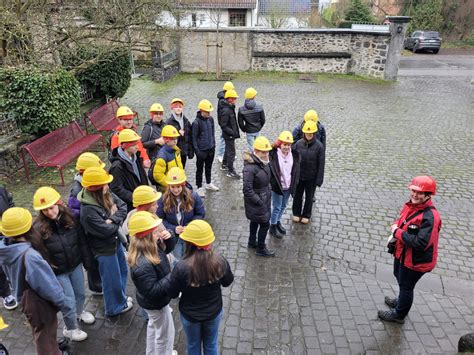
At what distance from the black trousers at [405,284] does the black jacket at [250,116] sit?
479 centimetres

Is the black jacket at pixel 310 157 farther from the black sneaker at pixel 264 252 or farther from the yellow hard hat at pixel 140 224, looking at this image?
the yellow hard hat at pixel 140 224

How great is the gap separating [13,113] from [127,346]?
6279 mm

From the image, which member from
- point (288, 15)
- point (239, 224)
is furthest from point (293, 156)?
point (288, 15)

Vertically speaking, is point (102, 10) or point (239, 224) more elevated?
point (102, 10)

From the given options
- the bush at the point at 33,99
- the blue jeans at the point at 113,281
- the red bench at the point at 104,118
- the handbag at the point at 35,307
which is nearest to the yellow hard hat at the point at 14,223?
the handbag at the point at 35,307

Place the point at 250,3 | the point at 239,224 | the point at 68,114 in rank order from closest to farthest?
the point at 239,224, the point at 68,114, the point at 250,3

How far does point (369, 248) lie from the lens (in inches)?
240

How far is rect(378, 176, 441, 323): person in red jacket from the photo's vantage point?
398 centimetres

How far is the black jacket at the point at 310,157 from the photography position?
619cm

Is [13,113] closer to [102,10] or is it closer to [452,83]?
[102,10]

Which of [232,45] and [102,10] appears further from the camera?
[232,45]

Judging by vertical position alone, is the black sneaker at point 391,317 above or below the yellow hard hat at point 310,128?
below

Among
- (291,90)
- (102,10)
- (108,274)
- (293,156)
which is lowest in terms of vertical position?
(291,90)

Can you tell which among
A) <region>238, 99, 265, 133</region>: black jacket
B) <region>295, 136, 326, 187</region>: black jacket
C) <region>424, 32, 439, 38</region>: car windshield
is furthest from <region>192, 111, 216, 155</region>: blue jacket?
<region>424, 32, 439, 38</region>: car windshield
